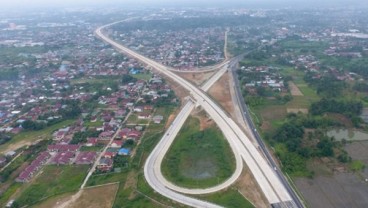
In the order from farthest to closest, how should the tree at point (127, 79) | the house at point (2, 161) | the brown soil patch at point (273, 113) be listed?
the tree at point (127, 79) < the brown soil patch at point (273, 113) < the house at point (2, 161)

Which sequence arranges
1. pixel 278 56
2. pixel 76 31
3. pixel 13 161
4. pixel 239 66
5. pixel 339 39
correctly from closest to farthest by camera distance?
1. pixel 13 161
2. pixel 239 66
3. pixel 278 56
4. pixel 339 39
5. pixel 76 31

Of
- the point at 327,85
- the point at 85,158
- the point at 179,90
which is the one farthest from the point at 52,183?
the point at 327,85

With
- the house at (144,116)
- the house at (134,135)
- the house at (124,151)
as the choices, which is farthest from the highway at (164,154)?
the house at (144,116)

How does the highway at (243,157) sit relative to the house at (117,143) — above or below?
above

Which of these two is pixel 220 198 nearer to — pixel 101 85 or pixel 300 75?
pixel 101 85

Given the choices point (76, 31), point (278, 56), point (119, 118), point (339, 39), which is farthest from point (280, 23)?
point (119, 118)

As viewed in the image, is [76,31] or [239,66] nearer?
[239,66]

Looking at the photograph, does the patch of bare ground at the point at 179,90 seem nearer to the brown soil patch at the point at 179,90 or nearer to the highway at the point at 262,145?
the brown soil patch at the point at 179,90
